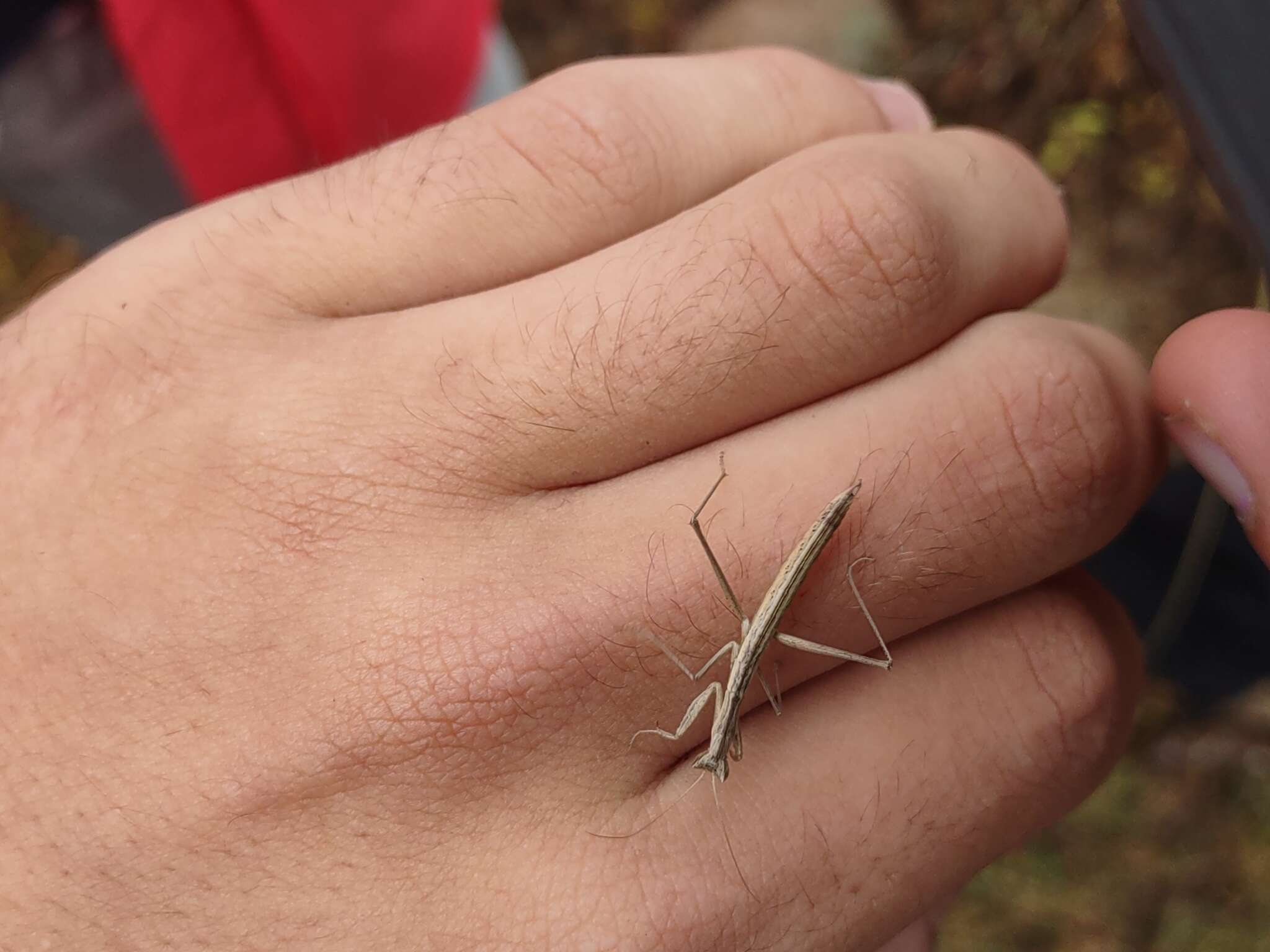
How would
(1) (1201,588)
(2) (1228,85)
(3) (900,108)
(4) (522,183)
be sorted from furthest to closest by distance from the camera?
1. (1) (1201,588)
2. (3) (900,108)
3. (4) (522,183)
4. (2) (1228,85)

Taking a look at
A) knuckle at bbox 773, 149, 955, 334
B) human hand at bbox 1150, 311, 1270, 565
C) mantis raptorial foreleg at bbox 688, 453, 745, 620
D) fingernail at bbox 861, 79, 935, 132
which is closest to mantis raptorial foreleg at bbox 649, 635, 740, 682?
mantis raptorial foreleg at bbox 688, 453, 745, 620

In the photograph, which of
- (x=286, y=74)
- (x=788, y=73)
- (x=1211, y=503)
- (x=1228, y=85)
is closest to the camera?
(x=1228, y=85)

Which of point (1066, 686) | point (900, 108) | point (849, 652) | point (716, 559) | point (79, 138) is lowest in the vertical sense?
point (1066, 686)

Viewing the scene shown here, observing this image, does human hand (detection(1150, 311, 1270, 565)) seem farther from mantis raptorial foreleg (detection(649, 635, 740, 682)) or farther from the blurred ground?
the blurred ground

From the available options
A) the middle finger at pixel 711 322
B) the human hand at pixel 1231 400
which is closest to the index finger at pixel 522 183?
the middle finger at pixel 711 322

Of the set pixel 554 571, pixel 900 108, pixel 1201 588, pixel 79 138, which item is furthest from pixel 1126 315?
pixel 79 138

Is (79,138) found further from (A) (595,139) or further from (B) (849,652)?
(B) (849,652)

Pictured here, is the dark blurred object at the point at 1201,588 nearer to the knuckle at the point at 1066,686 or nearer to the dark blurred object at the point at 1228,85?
the knuckle at the point at 1066,686
